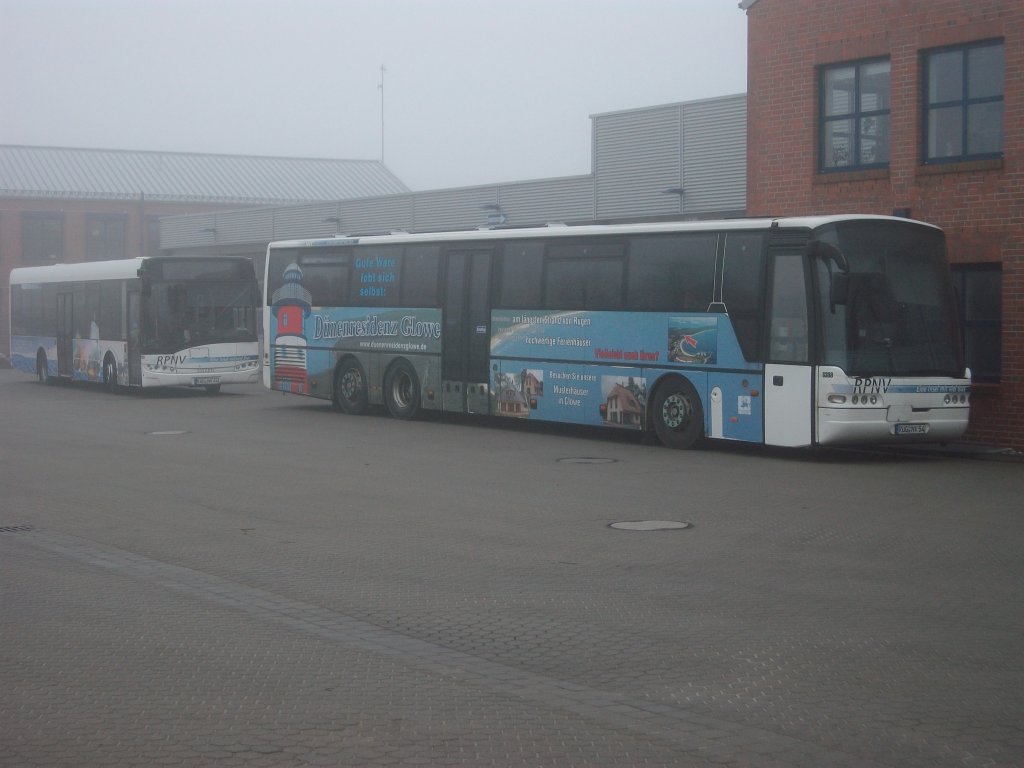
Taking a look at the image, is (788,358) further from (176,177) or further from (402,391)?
(176,177)

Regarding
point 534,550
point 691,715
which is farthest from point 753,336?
point 691,715

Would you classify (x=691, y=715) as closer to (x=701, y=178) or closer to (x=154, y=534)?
(x=154, y=534)

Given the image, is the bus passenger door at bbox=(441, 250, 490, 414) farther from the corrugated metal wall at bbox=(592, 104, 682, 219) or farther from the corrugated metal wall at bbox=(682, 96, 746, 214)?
the corrugated metal wall at bbox=(592, 104, 682, 219)

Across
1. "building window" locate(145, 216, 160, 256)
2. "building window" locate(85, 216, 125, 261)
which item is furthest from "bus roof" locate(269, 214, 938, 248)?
"building window" locate(145, 216, 160, 256)

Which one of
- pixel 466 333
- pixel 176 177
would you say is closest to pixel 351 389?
pixel 466 333

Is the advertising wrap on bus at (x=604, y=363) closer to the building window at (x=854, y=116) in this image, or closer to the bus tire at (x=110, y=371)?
the building window at (x=854, y=116)

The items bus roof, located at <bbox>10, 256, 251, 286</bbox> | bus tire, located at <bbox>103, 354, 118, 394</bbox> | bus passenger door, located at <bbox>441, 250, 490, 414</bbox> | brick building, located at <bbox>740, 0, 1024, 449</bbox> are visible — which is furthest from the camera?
bus tire, located at <bbox>103, 354, 118, 394</bbox>

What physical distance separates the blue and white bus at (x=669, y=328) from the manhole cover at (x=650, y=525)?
18.0ft

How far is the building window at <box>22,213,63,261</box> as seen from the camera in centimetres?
7562

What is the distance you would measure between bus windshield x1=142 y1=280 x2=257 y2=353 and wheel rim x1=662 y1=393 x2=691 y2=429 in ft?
46.6

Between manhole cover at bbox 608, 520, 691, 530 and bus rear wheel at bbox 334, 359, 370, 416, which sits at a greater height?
bus rear wheel at bbox 334, 359, 370, 416

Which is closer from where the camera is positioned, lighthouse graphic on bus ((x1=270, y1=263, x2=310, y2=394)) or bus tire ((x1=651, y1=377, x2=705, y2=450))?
bus tire ((x1=651, y1=377, x2=705, y2=450))

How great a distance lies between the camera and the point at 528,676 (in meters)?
6.90

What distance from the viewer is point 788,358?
57.6 ft
